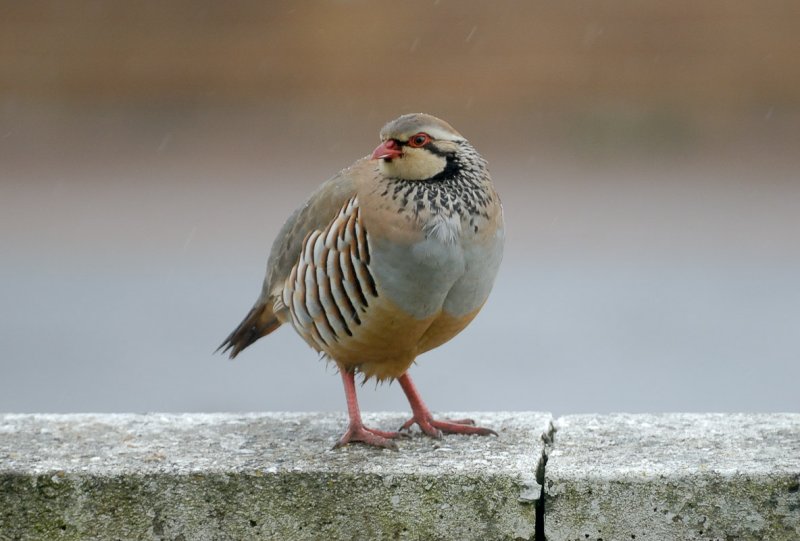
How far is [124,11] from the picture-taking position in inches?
665

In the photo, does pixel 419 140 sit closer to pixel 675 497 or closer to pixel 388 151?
pixel 388 151

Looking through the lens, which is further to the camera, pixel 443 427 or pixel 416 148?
pixel 443 427

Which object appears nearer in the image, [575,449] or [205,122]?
[575,449]

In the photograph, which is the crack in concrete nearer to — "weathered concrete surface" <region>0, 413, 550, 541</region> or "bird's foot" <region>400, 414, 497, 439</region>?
"weathered concrete surface" <region>0, 413, 550, 541</region>

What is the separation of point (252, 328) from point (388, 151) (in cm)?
91

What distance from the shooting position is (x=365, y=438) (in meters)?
3.76

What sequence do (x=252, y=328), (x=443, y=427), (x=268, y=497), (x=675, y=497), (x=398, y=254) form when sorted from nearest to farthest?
(x=675, y=497) → (x=268, y=497) → (x=398, y=254) → (x=443, y=427) → (x=252, y=328)

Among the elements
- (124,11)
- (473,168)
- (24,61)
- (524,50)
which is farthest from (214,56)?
(473,168)

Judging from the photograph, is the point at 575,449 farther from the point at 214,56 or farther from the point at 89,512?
the point at 214,56

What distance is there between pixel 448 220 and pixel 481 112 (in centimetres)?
1298

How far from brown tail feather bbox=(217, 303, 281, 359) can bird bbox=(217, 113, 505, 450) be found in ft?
1.02

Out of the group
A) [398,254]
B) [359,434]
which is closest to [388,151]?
[398,254]

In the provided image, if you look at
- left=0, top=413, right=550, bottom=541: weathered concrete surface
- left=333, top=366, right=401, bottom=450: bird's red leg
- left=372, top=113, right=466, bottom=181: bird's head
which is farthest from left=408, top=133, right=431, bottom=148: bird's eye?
left=0, top=413, right=550, bottom=541: weathered concrete surface

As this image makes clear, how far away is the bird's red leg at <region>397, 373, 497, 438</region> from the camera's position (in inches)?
153
